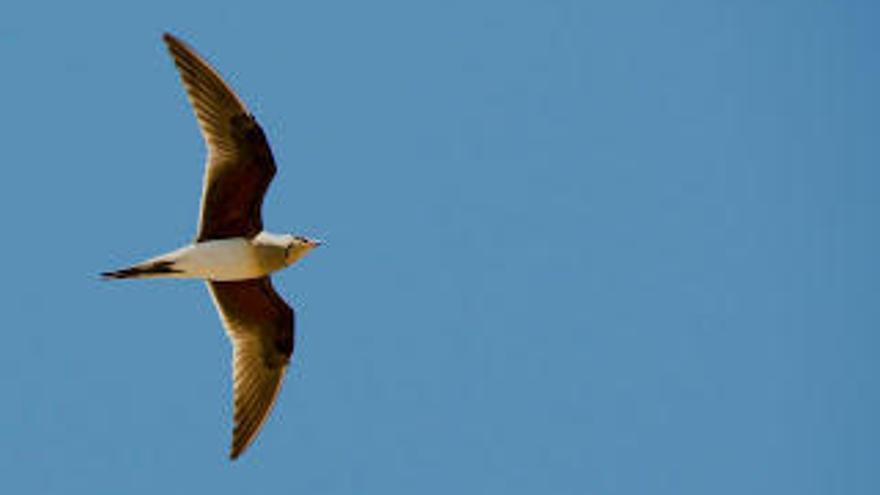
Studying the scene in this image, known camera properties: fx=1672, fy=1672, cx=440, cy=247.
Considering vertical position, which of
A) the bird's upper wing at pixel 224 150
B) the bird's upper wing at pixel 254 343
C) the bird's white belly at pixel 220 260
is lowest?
the bird's upper wing at pixel 254 343

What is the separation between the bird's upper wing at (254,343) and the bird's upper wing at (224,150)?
0.87 metres

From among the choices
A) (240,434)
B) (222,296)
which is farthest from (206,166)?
(240,434)

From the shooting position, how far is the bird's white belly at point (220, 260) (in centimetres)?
1372

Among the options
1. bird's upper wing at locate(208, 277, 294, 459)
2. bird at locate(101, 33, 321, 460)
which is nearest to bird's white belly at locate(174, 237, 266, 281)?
bird at locate(101, 33, 321, 460)

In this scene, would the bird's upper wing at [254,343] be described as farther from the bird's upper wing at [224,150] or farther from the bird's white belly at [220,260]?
the bird's upper wing at [224,150]

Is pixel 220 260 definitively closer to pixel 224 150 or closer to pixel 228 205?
pixel 228 205

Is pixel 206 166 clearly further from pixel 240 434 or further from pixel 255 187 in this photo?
pixel 240 434

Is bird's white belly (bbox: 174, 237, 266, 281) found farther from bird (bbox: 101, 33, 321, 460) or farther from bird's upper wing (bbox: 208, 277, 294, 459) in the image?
bird's upper wing (bbox: 208, 277, 294, 459)

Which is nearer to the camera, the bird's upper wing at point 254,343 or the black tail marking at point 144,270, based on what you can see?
the black tail marking at point 144,270

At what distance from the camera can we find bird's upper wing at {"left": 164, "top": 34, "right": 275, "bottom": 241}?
45.6 ft

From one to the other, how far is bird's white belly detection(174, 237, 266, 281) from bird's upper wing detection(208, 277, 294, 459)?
571 mm

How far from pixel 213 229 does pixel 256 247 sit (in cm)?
39

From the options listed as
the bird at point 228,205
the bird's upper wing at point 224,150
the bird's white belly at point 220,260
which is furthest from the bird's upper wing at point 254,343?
the bird's upper wing at point 224,150

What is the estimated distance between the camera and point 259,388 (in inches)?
585
